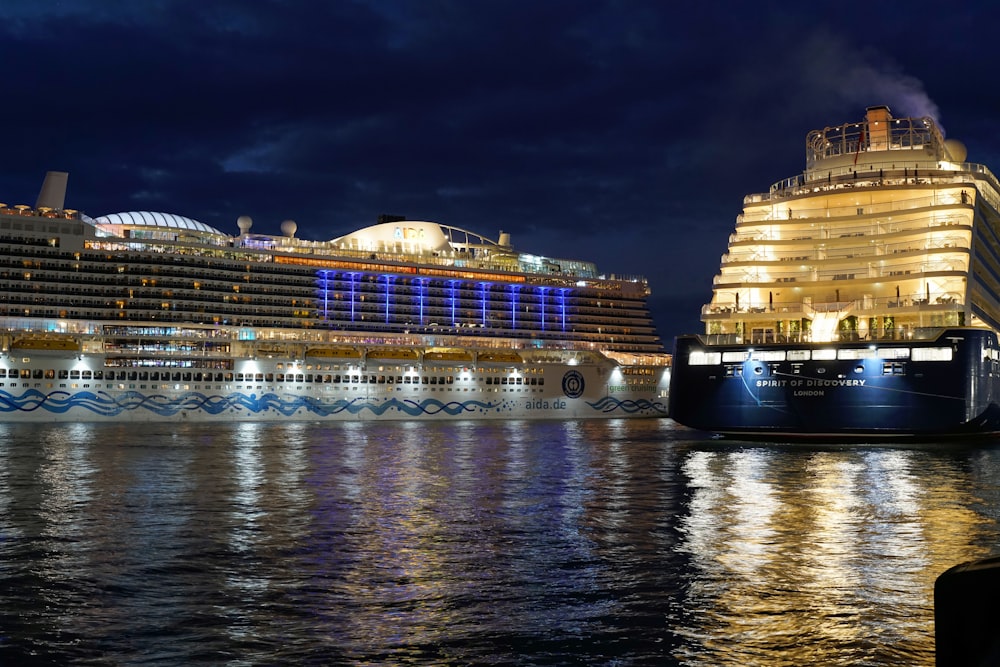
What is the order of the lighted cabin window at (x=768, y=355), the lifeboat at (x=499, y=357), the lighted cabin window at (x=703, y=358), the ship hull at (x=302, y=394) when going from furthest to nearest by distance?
the lifeboat at (x=499, y=357), the ship hull at (x=302, y=394), the lighted cabin window at (x=703, y=358), the lighted cabin window at (x=768, y=355)

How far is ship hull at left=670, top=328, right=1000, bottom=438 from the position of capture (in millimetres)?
40188

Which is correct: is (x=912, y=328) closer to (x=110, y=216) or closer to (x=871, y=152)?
(x=871, y=152)

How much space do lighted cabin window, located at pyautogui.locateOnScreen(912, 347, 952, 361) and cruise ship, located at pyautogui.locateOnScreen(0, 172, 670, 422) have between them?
165 feet

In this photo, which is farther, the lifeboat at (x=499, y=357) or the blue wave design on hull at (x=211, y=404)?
the lifeboat at (x=499, y=357)

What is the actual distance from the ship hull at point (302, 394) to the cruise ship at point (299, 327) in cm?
13

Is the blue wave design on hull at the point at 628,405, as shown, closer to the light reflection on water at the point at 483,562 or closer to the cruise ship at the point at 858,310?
the cruise ship at the point at 858,310

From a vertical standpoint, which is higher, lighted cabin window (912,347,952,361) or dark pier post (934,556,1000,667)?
lighted cabin window (912,347,952,361)

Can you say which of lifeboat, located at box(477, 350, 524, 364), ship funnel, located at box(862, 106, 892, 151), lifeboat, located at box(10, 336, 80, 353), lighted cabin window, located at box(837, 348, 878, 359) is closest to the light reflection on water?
lighted cabin window, located at box(837, 348, 878, 359)

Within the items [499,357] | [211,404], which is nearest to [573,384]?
[499,357]

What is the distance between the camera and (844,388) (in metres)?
41.5

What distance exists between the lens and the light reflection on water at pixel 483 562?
432 inches

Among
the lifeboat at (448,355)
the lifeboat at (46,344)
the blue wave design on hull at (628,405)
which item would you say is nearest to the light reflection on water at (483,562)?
the lifeboat at (46,344)

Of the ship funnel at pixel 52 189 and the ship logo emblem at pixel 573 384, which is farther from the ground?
the ship funnel at pixel 52 189

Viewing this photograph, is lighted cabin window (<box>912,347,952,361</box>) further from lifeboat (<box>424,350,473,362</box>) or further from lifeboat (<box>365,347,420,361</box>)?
lifeboat (<box>424,350,473,362</box>)
